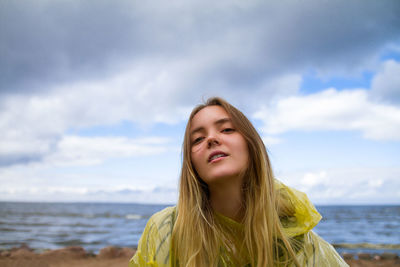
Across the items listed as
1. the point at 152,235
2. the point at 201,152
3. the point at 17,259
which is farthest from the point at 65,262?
the point at 201,152

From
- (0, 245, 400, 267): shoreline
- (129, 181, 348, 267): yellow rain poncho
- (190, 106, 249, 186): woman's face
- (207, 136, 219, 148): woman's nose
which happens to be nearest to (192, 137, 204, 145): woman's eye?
(190, 106, 249, 186): woman's face

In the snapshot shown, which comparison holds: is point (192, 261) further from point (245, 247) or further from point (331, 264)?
point (331, 264)

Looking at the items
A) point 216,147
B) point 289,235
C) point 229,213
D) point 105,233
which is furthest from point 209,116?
point 105,233

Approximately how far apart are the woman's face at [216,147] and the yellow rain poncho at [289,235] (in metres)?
0.40

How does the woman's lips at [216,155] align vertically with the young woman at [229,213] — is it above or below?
above

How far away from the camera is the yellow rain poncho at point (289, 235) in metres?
2.00

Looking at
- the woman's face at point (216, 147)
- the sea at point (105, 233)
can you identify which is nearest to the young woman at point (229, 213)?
the woman's face at point (216, 147)

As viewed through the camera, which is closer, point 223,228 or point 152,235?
point 152,235

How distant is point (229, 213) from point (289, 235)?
1.52 feet

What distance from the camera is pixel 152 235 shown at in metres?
2.10

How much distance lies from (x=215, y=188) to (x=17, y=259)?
4.99 m

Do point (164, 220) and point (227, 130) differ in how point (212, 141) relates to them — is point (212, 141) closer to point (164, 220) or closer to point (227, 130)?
point (227, 130)

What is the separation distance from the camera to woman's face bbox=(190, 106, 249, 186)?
211cm

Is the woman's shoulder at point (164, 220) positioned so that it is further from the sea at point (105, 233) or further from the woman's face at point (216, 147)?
the sea at point (105, 233)
